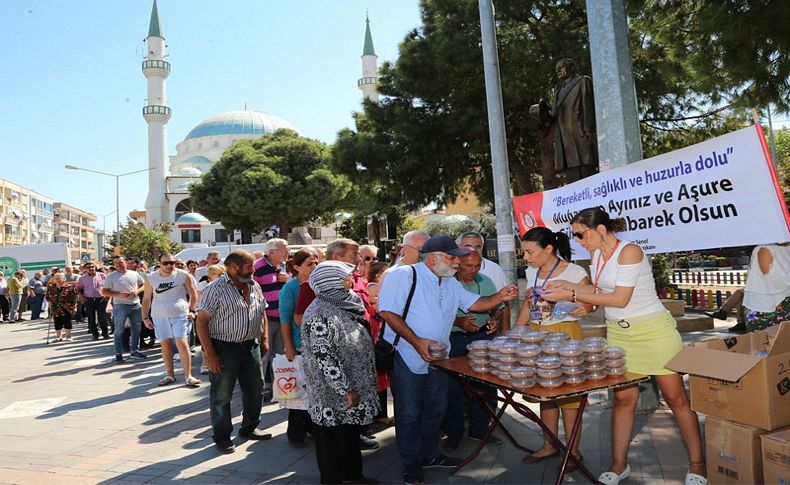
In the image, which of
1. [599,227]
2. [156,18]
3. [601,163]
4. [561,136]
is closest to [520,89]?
[561,136]

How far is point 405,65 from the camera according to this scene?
42.9 feet

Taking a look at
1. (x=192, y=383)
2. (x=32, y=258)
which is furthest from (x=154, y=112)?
(x=192, y=383)

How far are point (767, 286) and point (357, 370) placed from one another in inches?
135

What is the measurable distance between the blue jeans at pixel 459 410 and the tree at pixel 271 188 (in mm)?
39490

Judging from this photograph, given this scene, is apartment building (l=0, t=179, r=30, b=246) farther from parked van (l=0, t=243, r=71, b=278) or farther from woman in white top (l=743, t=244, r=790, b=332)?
woman in white top (l=743, t=244, r=790, b=332)

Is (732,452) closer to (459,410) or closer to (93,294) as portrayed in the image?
(459,410)

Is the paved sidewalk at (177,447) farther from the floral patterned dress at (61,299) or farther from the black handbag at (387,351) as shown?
the floral patterned dress at (61,299)

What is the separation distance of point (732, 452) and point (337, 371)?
2.37 meters

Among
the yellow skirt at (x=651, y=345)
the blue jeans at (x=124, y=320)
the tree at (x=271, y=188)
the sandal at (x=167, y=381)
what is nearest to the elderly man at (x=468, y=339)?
the yellow skirt at (x=651, y=345)

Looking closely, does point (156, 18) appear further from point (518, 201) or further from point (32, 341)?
point (518, 201)

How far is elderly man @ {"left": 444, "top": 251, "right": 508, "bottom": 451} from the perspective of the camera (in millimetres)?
4789

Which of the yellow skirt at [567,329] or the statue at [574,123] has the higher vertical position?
the statue at [574,123]

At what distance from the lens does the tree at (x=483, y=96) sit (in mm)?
10586

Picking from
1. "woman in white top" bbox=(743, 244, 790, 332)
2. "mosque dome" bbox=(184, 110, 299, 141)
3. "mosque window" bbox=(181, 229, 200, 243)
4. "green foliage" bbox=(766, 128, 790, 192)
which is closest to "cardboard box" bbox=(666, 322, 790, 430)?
"woman in white top" bbox=(743, 244, 790, 332)
